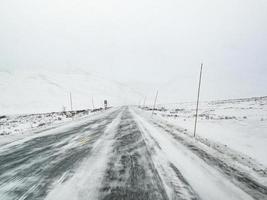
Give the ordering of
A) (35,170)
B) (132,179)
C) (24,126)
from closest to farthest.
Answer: (132,179) < (35,170) < (24,126)

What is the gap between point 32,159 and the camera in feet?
17.3

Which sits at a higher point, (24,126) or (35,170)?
(35,170)

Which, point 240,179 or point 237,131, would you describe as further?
point 237,131

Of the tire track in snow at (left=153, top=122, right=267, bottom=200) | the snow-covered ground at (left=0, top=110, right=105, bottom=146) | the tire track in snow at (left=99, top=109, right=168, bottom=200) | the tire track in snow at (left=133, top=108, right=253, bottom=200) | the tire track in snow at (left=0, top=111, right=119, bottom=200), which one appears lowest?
the snow-covered ground at (left=0, top=110, right=105, bottom=146)

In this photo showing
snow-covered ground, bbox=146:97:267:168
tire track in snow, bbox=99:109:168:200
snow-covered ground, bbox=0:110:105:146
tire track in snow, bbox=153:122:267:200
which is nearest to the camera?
tire track in snow, bbox=99:109:168:200

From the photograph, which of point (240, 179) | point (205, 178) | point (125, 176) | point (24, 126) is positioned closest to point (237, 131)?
point (240, 179)

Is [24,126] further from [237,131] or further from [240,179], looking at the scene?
[240,179]

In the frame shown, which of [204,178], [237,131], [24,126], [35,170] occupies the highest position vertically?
[237,131]

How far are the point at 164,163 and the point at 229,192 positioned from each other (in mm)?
1736

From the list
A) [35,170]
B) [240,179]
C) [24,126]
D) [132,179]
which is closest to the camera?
[132,179]

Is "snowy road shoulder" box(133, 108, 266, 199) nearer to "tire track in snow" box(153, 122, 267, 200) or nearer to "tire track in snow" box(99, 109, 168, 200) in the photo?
"tire track in snow" box(153, 122, 267, 200)

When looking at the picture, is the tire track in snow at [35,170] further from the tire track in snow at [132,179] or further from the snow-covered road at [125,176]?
the tire track in snow at [132,179]

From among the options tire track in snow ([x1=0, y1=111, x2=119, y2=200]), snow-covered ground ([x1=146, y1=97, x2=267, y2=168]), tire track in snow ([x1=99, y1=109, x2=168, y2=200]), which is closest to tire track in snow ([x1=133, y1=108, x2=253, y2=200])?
tire track in snow ([x1=99, y1=109, x2=168, y2=200])

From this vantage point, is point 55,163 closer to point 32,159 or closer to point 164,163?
point 32,159
